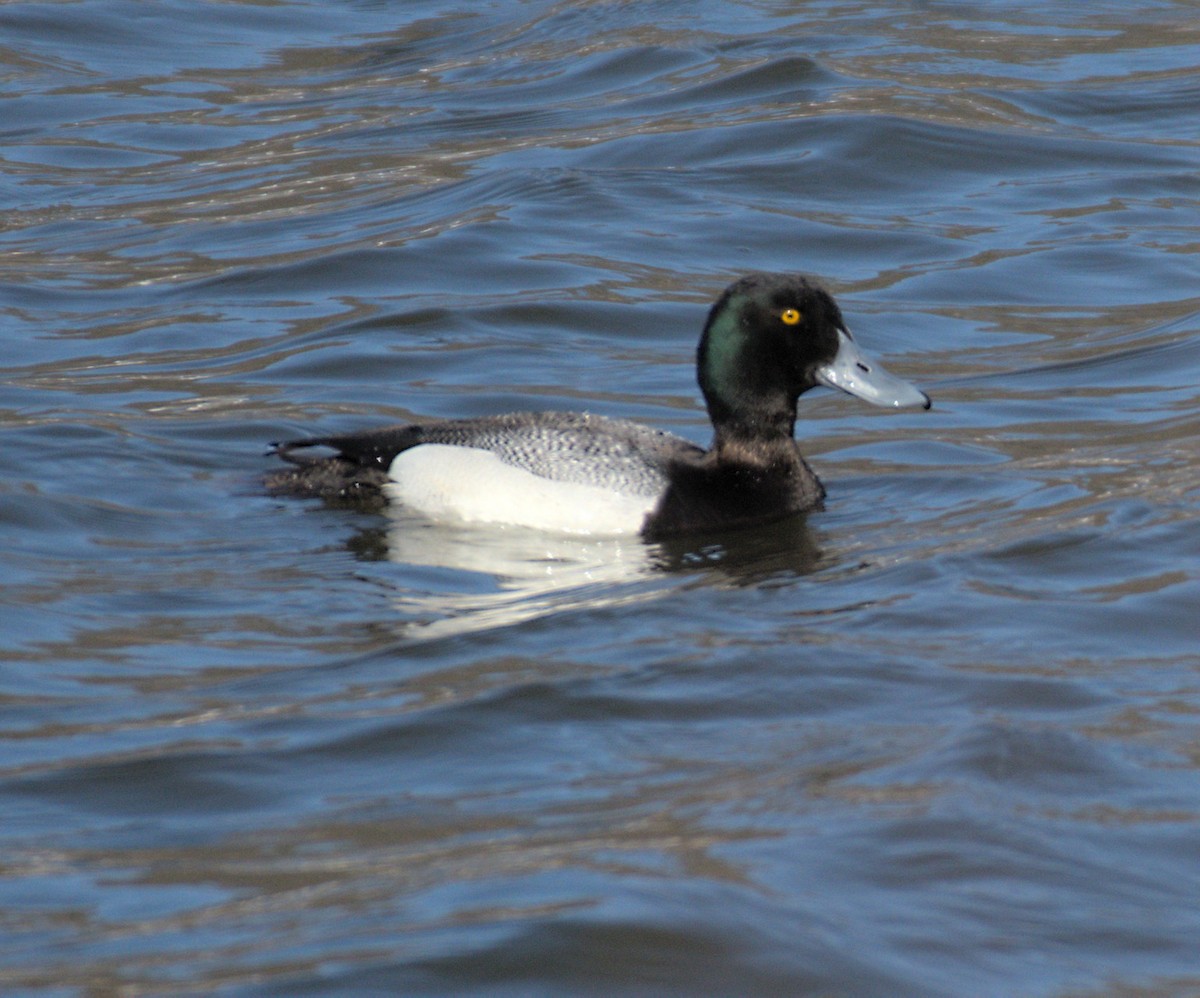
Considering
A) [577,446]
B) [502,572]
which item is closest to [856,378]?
[577,446]

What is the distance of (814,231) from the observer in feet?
37.0

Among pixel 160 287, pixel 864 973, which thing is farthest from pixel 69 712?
pixel 160 287

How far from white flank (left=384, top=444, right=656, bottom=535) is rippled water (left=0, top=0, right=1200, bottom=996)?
10 cm

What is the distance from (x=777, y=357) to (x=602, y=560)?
1.16 metres

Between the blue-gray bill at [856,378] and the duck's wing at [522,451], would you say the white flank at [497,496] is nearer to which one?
the duck's wing at [522,451]

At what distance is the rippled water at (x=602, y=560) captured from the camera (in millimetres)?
3904

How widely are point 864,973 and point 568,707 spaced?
5.30 ft

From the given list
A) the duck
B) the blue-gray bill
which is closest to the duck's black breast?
the duck

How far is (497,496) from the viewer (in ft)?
23.0

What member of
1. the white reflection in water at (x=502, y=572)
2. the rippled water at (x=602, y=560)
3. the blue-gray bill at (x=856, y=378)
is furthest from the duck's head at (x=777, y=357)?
the white reflection in water at (x=502, y=572)

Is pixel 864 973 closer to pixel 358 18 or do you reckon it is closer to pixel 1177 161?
pixel 1177 161

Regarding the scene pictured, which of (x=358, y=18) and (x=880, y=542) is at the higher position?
(x=358, y=18)

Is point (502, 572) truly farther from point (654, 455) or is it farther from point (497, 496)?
point (654, 455)

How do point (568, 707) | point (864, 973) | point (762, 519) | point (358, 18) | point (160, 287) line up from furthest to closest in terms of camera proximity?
point (358, 18) → point (160, 287) → point (762, 519) → point (568, 707) → point (864, 973)
